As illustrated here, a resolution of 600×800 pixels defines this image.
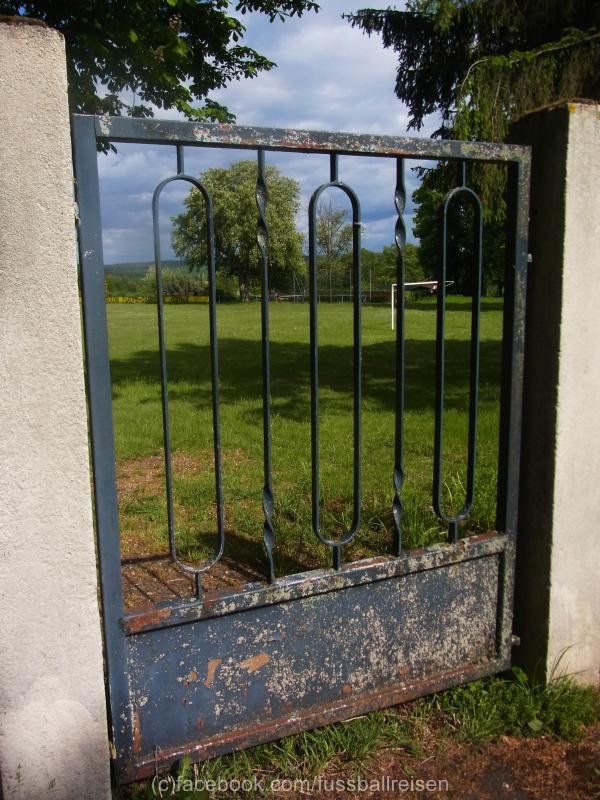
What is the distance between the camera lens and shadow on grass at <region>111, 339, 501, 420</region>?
27.1 ft

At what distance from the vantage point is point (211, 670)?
2.04 meters

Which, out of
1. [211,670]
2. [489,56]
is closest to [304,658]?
[211,670]

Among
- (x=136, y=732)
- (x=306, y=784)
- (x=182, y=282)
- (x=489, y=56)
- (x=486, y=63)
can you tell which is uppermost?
(x=489, y=56)

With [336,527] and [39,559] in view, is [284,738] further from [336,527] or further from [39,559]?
[336,527]

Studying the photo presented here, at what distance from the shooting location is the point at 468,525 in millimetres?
3664

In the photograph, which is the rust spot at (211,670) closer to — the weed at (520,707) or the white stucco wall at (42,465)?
the white stucco wall at (42,465)

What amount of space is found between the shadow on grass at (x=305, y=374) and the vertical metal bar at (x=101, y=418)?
5321 mm

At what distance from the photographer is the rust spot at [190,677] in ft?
6.59

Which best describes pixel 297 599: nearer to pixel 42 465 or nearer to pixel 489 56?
pixel 42 465

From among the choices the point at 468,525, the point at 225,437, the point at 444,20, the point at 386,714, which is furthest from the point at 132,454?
the point at 444,20

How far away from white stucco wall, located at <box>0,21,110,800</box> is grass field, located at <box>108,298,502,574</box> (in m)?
1.59

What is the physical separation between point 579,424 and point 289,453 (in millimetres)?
3442

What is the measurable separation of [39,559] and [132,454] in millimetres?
4318

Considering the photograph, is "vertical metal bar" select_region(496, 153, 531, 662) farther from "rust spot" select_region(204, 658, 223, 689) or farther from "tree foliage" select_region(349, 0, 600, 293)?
"tree foliage" select_region(349, 0, 600, 293)
